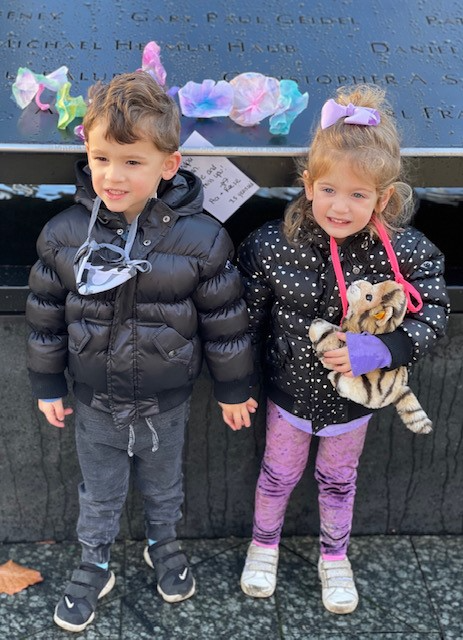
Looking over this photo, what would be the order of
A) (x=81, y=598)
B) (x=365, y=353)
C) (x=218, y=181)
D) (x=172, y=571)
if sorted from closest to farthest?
(x=365, y=353)
(x=218, y=181)
(x=81, y=598)
(x=172, y=571)

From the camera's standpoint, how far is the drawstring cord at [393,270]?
99.6 inches

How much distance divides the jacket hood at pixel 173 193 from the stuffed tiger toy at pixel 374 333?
493mm

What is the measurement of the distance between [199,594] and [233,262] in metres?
1.15

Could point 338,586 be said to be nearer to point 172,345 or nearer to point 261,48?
point 172,345

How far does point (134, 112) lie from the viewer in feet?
Result: 7.64

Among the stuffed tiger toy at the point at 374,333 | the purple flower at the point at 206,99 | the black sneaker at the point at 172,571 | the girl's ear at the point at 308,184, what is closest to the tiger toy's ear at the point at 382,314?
the stuffed tiger toy at the point at 374,333

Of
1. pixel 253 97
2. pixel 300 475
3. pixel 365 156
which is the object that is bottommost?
pixel 300 475

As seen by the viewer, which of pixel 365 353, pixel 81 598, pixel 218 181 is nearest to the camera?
pixel 365 353

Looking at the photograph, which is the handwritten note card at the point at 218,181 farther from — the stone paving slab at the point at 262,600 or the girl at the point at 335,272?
the stone paving slab at the point at 262,600

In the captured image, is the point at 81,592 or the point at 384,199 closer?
the point at 384,199

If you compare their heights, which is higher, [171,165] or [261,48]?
[261,48]

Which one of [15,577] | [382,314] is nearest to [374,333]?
[382,314]

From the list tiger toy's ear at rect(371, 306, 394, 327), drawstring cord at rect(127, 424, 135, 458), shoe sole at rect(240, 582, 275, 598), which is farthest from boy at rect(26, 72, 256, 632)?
shoe sole at rect(240, 582, 275, 598)

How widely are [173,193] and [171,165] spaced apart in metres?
0.08
